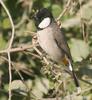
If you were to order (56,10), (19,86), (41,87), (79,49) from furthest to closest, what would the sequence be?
(56,10), (41,87), (79,49), (19,86)

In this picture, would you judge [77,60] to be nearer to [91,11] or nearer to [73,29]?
[91,11]

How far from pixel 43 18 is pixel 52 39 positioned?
256 millimetres

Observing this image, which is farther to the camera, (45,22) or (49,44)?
(49,44)

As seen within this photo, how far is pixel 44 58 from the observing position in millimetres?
3588

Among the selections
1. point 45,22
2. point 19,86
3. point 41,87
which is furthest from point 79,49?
point 19,86

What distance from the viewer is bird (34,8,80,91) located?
3.80 metres

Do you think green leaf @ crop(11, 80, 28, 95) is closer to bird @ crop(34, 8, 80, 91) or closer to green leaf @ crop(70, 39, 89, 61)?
bird @ crop(34, 8, 80, 91)

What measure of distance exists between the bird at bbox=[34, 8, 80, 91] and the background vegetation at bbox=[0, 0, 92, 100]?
6 centimetres

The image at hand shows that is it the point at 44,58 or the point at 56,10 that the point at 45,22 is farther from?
the point at 56,10

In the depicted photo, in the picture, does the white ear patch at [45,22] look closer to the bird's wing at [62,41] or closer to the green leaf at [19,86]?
the bird's wing at [62,41]

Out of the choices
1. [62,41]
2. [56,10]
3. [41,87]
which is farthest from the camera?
[56,10]

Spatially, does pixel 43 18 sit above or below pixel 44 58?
above

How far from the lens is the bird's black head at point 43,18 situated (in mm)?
3781

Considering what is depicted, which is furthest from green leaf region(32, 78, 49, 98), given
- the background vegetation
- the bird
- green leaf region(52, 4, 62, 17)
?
green leaf region(52, 4, 62, 17)
